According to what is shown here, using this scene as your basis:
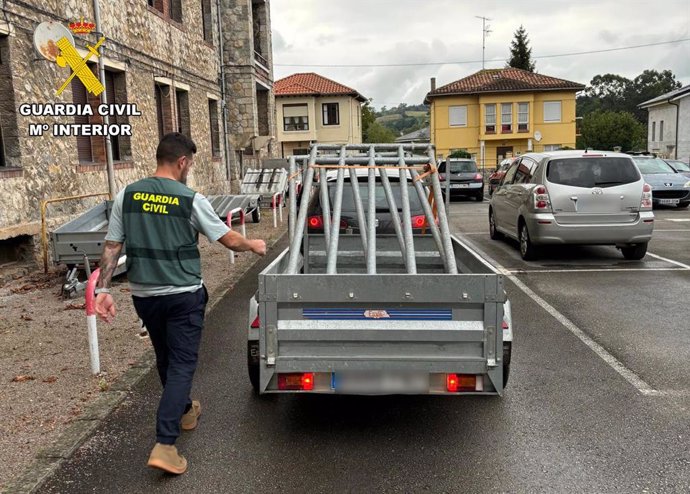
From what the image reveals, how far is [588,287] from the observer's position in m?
9.08

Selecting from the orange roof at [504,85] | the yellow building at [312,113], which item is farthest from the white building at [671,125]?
the yellow building at [312,113]

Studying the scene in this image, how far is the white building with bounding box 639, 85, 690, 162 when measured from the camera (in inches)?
1896

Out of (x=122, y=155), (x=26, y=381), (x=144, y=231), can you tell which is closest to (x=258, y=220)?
(x=122, y=155)

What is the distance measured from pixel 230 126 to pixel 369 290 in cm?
2302

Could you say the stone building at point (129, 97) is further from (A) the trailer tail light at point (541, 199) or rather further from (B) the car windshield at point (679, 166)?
(B) the car windshield at point (679, 166)

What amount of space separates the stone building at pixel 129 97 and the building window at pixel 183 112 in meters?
0.03

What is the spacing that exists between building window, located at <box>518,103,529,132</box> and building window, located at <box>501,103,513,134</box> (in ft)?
2.17

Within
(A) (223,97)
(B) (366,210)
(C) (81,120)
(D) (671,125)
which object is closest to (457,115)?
(D) (671,125)

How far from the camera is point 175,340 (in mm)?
3979

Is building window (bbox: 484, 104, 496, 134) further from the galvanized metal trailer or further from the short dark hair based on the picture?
the short dark hair

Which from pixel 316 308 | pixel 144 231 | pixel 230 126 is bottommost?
pixel 316 308

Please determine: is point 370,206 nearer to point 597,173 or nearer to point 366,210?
point 366,210

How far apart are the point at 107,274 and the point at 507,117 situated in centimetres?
5289

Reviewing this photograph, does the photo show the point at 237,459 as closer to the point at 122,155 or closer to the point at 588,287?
the point at 588,287
